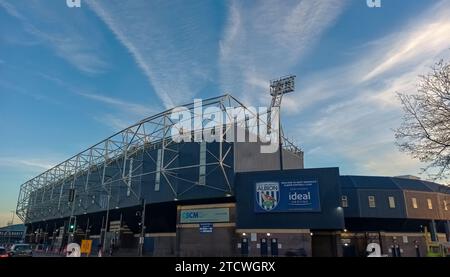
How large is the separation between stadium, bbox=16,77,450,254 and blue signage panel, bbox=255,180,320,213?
12cm

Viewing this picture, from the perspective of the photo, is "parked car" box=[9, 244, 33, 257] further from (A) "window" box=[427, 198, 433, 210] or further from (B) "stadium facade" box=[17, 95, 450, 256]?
(A) "window" box=[427, 198, 433, 210]

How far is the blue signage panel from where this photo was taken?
136ft

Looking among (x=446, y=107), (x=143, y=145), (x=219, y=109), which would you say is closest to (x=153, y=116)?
(x=143, y=145)

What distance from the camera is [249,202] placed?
Result: 145 feet

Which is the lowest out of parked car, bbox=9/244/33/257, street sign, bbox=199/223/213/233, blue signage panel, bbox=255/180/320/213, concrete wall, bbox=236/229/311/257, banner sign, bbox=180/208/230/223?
parked car, bbox=9/244/33/257

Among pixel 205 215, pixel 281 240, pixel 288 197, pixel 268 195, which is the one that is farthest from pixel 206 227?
pixel 288 197

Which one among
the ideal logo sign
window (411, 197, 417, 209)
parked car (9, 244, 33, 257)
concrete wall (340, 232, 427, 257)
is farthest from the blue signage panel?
parked car (9, 244, 33, 257)

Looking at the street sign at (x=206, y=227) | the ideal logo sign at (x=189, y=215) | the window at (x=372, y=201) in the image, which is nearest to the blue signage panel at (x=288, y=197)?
the street sign at (x=206, y=227)

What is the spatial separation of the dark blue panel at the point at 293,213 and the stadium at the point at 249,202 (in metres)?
0.12

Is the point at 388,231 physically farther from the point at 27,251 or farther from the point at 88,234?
the point at 88,234

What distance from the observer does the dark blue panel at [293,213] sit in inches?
1602

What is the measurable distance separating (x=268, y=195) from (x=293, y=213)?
390 centimetres
